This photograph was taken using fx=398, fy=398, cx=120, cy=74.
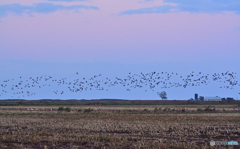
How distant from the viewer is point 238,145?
19.5m

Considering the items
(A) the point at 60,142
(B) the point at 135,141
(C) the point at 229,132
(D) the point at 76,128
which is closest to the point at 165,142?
(B) the point at 135,141

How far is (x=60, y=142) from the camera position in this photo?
65.6 feet

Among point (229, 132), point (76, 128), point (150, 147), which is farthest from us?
point (76, 128)

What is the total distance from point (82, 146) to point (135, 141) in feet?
10.0

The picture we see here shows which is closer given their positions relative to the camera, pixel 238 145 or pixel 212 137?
pixel 238 145

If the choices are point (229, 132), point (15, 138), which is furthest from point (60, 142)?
point (229, 132)

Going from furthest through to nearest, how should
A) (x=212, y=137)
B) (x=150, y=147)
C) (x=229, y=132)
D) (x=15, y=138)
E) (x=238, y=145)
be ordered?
1. (x=229, y=132)
2. (x=212, y=137)
3. (x=15, y=138)
4. (x=238, y=145)
5. (x=150, y=147)

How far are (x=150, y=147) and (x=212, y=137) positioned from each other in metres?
6.27

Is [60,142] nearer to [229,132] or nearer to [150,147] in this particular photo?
[150,147]

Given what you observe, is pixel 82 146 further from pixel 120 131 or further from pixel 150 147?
pixel 120 131

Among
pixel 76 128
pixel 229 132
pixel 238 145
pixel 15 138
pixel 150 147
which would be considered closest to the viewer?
pixel 150 147

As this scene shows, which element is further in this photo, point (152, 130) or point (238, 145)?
point (152, 130)

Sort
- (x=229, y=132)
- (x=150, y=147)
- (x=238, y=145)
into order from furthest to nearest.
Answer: (x=229, y=132) < (x=238, y=145) < (x=150, y=147)

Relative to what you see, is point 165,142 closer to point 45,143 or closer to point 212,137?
point 212,137
